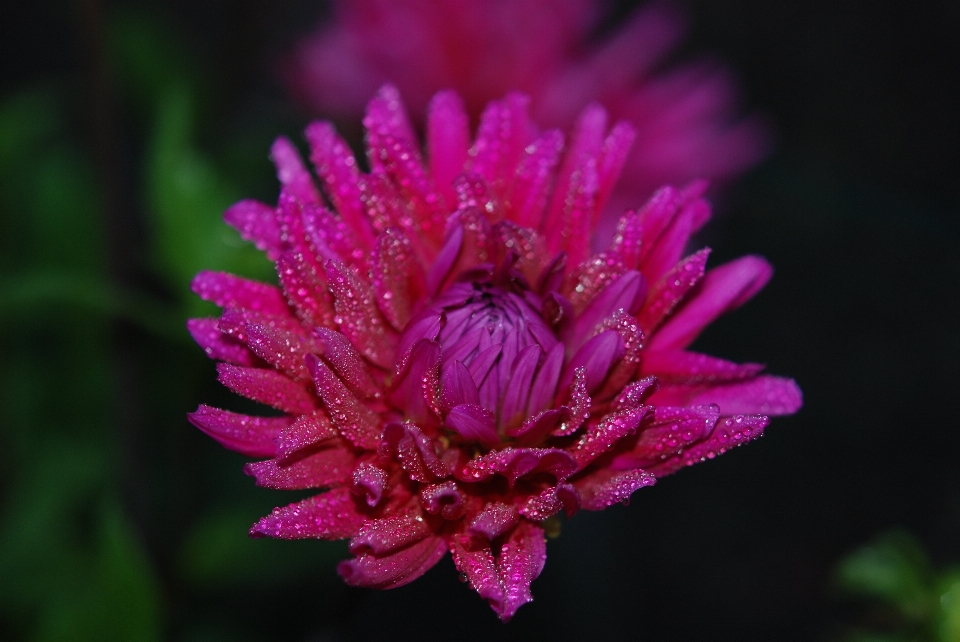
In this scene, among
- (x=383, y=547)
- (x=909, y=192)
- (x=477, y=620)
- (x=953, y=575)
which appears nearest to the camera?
(x=383, y=547)

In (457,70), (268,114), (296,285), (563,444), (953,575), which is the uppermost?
(268,114)

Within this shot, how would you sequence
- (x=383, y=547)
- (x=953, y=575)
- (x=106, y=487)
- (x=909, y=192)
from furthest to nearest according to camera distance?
1. (x=909, y=192)
2. (x=106, y=487)
3. (x=953, y=575)
4. (x=383, y=547)

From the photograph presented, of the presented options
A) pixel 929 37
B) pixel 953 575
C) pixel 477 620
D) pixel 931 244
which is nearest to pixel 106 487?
pixel 477 620

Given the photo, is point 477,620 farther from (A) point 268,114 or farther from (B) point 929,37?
(B) point 929,37

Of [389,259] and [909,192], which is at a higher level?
[389,259]

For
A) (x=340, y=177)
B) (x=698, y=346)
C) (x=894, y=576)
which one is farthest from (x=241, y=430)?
(x=698, y=346)

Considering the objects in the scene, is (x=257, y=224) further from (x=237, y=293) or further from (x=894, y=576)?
(x=894, y=576)

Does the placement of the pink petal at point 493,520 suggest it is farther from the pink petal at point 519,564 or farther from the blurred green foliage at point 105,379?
the blurred green foliage at point 105,379

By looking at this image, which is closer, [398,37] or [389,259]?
[389,259]
